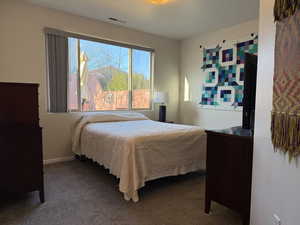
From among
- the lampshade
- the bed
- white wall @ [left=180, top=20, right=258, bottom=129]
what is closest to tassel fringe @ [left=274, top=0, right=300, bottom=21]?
the bed

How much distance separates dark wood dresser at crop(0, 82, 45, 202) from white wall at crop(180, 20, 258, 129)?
3440mm

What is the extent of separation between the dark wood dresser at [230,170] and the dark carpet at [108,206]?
22cm

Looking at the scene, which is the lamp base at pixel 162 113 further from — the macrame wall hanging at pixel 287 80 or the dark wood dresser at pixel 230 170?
the macrame wall hanging at pixel 287 80

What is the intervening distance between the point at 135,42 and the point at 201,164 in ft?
9.51

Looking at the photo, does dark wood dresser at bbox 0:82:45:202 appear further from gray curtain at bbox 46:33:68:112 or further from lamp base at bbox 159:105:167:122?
lamp base at bbox 159:105:167:122

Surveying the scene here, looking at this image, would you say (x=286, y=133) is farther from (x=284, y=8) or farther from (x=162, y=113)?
(x=162, y=113)

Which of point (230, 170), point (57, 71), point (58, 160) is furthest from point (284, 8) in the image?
point (58, 160)

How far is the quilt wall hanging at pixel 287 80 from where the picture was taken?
109cm

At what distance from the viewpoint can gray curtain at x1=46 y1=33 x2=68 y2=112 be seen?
3.36 metres

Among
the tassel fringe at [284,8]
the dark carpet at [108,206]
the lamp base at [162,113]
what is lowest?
the dark carpet at [108,206]

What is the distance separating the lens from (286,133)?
117 centimetres

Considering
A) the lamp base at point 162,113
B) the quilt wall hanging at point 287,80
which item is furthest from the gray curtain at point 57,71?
the quilt wall hanging at point 287,80

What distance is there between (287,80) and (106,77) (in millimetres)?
3455

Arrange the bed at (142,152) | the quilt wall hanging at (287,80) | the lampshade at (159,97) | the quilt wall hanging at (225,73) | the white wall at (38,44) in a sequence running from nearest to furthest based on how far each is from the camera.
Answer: the quilt wall hanging at (287,80) < the bed at (142,152) < the white wall at (38,44) < the quilt wall hanging at (225,73) < the lampshade at (159,97)
